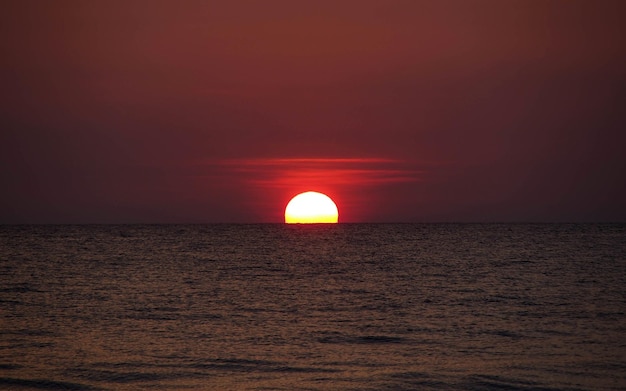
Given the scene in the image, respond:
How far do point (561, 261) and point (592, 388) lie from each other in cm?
6212

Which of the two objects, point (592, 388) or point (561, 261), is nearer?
point (592, 388)

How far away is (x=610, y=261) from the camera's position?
259 feet

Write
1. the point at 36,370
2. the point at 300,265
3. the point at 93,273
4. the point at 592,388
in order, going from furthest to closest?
the point at 300,265
the point at 93,273
the point at 36,370
the point at 592,388

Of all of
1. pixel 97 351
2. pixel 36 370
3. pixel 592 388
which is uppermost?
pixel 97 351

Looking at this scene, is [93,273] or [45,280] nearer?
[45,280]

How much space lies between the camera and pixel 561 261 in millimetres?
80688

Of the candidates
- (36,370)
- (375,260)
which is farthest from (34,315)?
(375,260)

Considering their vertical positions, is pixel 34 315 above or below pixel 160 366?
Answer: above

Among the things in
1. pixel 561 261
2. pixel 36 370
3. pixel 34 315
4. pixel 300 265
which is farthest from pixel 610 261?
pixel 36 370

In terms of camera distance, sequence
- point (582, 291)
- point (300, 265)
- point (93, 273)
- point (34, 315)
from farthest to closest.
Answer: point (300, 265) < point (93, 273) < point (582, 291) < point (34, 315)

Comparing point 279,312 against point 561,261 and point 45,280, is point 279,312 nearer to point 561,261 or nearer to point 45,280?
point 45,280

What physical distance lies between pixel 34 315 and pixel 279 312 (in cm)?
1133

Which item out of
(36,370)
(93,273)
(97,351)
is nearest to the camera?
(36,370)

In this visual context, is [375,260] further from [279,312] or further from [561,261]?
[279,312]
